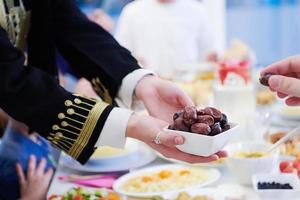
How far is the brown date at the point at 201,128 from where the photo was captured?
96 centimetres

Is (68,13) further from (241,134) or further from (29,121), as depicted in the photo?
(241,134)

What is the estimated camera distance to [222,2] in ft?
13.7

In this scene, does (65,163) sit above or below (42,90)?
below

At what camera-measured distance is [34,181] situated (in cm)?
147

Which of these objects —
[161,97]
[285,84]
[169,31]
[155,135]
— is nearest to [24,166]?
[161,97]

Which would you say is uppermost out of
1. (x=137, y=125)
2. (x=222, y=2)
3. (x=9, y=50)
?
(x=9, y=50)

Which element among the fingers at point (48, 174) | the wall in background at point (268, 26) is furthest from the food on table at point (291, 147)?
the wall in background at point (268, 26)

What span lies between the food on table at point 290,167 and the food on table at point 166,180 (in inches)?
7.5

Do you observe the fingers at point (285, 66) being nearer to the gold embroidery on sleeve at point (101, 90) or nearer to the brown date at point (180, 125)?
the brown date at point (180, 125)

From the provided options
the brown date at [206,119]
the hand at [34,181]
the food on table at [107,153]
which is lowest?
the hand at [34,181]

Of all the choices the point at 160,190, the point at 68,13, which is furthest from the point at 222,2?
the point at 160,190

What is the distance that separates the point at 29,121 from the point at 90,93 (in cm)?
80

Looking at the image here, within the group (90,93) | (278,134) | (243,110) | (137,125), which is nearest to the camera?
(137,125)

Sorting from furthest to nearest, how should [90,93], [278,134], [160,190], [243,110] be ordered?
[90,93] → [243,110] → [278,134] → [160,190]
